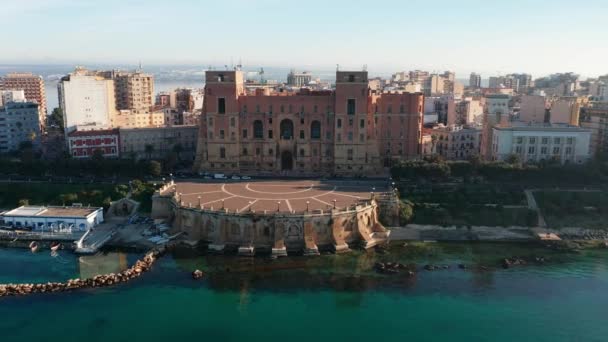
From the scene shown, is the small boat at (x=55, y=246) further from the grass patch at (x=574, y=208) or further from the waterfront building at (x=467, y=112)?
the waterfront building at (x=467, y=112)

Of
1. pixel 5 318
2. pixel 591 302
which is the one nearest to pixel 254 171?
pixel 5 318

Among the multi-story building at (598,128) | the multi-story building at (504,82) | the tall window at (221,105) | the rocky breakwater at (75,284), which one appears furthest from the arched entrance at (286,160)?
the multi-story building at (504,82)

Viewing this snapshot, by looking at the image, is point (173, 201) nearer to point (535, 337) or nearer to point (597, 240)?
point (535, 337)

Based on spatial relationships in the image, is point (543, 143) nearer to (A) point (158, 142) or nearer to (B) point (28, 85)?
(A) point (158, 142)

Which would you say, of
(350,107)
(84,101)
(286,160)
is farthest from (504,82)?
(84,101)

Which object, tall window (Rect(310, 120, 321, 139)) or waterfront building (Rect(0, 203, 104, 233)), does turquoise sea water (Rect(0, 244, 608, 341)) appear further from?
tall window (Rect(310, 120, 321, 139))

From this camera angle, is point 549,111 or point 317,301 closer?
point 317,301

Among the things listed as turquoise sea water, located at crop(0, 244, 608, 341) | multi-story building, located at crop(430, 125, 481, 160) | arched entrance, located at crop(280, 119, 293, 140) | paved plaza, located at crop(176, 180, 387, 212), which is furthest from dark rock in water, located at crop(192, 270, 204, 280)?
multi-story building, located at crop(430, 125, 481, 160)
